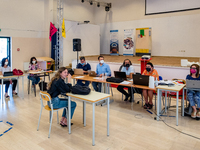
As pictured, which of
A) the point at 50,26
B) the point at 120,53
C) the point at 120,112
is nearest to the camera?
the point at 120,112

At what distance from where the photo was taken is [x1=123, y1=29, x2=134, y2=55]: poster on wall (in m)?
11.6

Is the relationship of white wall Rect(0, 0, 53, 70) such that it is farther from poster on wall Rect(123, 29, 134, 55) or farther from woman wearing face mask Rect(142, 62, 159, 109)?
woman wearing face mask Rect(142, 62, 159, 109)

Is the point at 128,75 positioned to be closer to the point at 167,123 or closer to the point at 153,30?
the point at 167,123

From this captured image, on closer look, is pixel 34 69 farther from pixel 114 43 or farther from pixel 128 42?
pixel 114 43

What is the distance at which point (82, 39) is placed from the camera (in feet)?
39.1

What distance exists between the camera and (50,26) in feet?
36.2

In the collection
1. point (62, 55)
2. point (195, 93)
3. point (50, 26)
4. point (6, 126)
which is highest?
point (50, 26)

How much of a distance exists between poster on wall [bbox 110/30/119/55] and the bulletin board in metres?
1.98

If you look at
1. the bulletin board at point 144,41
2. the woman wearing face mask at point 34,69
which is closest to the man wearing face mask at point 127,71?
the woman wearing face mask at point 34,69

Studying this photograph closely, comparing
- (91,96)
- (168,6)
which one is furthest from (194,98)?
(168,6)

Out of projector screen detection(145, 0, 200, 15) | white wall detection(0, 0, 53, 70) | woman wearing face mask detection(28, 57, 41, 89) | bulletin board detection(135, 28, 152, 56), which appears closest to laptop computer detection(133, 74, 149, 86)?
woman wearing face mask detection(28, 57, 41, 89)

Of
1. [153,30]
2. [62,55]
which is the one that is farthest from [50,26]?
[153,30]

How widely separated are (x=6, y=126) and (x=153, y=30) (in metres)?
9.55

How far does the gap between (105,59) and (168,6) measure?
14.6 feet
